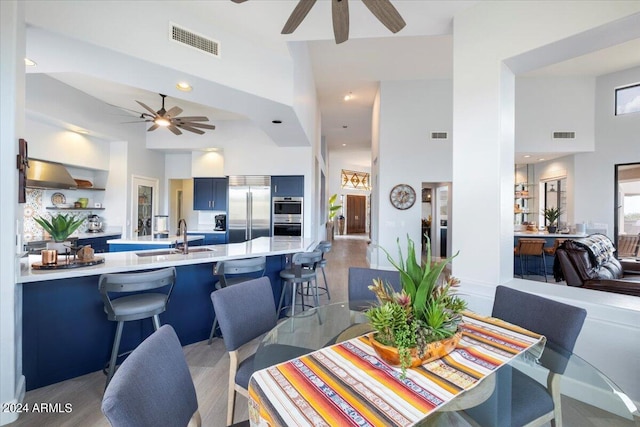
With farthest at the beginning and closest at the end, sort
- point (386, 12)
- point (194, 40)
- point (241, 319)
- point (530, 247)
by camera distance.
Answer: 1. point (530, 247)
2. point (194, 40)
3. point (386, 12)
4. point (241, 319)

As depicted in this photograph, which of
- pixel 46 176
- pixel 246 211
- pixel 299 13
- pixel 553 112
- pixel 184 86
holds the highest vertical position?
pixel 553 112

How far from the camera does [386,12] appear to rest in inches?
77.9

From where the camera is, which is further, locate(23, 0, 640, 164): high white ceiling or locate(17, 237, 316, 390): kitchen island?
locate(23, 0, 640, 164): high white ceiling

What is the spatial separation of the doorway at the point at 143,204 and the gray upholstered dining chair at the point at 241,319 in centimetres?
575

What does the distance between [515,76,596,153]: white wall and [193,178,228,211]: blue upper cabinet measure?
23.5ft

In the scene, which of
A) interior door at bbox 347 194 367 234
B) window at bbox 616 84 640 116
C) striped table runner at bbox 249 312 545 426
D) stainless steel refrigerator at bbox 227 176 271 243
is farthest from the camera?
interior door at bbox 347 194 367 234

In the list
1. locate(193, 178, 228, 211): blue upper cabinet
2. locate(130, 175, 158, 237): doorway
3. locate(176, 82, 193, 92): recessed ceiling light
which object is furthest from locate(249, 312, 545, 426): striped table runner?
locate(130, 175, 158, 237): doorway

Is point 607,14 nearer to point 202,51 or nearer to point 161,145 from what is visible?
point 202,51

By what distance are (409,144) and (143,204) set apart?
6393mm

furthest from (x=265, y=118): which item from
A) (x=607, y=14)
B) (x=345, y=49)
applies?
(x=607, y=14)

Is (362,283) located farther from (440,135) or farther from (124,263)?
(440,135)

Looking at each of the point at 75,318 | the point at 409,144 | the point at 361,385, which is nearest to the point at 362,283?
the point at 361,385

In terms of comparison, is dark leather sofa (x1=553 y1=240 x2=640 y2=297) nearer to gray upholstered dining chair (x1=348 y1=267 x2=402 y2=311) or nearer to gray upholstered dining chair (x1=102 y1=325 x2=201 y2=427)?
gray upholstered dining chair (x1=348 y1=267 x2=402 y2=311)

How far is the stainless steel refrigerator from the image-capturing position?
629 centimetres
